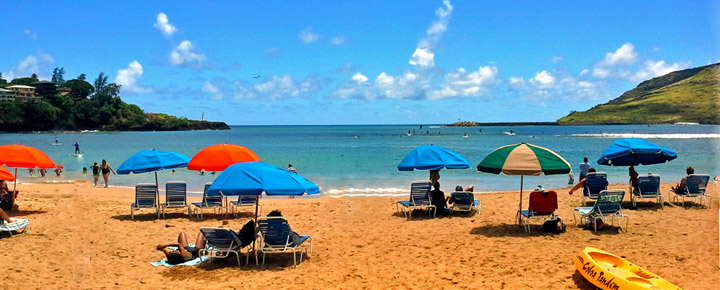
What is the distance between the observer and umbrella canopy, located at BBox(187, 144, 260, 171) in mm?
10711

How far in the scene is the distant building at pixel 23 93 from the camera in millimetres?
134625

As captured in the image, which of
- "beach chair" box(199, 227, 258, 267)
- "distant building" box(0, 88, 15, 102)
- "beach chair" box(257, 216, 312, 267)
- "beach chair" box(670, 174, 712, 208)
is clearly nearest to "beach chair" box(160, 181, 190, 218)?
"beach chair" box(199, 227, 258, 267)

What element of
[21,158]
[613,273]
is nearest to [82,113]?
[21,158]

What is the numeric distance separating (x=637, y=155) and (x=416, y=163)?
5.28 meters

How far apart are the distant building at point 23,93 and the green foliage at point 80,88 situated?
926cm

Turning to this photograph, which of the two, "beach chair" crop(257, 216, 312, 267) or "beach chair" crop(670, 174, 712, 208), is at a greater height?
"beach chair" crop(670, 174, 712, 208)

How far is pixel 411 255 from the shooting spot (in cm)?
846

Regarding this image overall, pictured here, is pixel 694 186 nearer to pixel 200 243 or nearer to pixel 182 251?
pixel 200 243

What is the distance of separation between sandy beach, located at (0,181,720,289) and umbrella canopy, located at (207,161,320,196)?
4.34 feet

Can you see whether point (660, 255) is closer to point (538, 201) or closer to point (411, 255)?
point (538, 201)

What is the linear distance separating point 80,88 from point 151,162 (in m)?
158

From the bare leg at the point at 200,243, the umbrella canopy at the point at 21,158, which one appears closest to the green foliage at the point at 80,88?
the umbrella canopy at the point at 21,158

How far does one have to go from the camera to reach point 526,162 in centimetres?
902

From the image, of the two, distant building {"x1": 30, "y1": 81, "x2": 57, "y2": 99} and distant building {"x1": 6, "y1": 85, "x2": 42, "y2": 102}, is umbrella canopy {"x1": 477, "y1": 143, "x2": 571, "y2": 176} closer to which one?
distant building {"x1": 6, "y1": 85, "x2": 42, "y2": 102}
